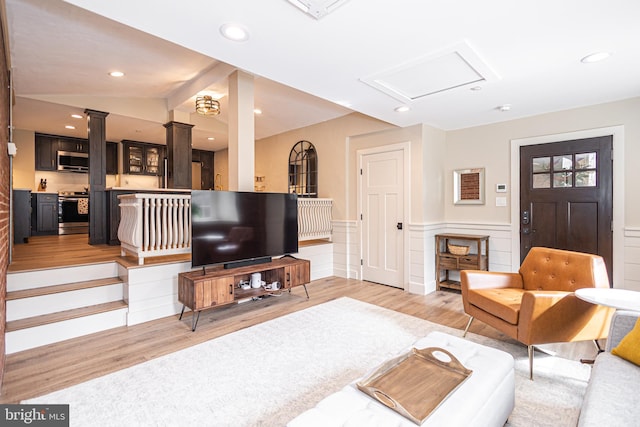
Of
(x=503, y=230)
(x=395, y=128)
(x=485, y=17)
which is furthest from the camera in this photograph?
(x=395, y=128)

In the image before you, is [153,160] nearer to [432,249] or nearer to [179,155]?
[179,155]

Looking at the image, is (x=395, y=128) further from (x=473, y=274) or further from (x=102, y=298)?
(x=102, y=298)

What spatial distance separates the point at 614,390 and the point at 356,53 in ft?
8.17

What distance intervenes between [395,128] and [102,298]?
434 centimetres

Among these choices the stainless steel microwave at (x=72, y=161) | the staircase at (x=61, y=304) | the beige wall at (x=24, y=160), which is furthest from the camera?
the stainless steel microwave at (x=72, y=161)

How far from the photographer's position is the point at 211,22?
1.91 meters

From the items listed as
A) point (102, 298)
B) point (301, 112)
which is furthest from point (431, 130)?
point (102, 298)

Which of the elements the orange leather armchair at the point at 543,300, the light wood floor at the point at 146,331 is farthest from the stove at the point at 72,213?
the orange leather armchair at the point at 543,300

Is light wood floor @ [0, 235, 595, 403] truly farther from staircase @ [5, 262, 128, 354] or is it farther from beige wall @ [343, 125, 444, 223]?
beige wall @ [343, 125, 444, 223]

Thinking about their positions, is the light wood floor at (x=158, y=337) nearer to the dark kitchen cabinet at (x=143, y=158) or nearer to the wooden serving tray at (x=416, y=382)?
the wooden serving tray at (x=416, y=382)

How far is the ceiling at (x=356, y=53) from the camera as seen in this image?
1826mm

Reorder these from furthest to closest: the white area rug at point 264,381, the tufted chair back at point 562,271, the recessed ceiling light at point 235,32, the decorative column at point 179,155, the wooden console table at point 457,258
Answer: the decorative column at point 179,155 → the wooden console table at point 457,258 → the tufted chair back at point 562,271 → the recessed ceiling light at point 235,32 → the white area rug at point 264,381

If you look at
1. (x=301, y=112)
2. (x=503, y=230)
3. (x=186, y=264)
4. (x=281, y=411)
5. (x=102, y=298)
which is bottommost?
(x=281, y=411)

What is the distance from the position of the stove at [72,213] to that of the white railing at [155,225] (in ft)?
15.2
